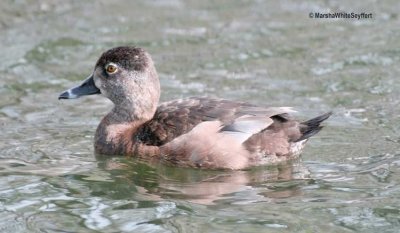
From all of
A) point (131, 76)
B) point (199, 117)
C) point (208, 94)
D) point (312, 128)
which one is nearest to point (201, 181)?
point (199, 117)

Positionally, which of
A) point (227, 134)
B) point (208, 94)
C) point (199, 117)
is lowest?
point (227, 134)

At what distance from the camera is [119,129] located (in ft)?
27.6

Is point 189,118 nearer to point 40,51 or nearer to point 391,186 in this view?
point 391,186

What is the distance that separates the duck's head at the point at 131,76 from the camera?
328 inches

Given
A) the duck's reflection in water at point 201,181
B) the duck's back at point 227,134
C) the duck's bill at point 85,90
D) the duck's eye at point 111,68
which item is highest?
the duck's eye at point 111,68

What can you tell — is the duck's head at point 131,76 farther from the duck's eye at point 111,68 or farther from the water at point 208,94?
the water at point 208,94

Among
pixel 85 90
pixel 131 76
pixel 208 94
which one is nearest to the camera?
pixel 131 76

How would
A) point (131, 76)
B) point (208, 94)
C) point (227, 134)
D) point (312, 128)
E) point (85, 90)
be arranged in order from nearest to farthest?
1. point (227, 134)
2. point (312, 128)
3. point (131, 76)
4. point (85, 90)
5. point (208, 94)

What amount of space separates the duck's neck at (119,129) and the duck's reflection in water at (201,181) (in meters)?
0.15

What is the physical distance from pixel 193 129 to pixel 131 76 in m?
0.94

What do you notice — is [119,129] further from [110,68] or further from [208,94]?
[208,94]

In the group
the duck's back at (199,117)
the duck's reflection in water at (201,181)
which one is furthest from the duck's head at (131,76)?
the duck's reflection in water at (201,181)

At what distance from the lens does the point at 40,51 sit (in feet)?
38.4

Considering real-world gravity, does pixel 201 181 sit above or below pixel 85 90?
below
